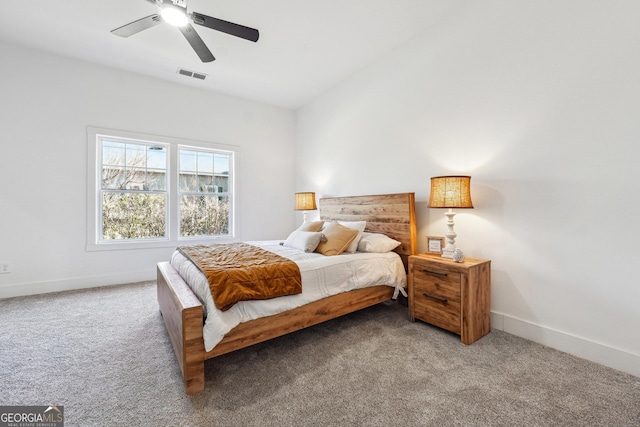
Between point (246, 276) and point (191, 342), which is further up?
point (246, 276)

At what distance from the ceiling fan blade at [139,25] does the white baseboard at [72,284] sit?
299 centimetres

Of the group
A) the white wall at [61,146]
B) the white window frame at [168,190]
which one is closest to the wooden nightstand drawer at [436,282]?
the white window frame at [168,190]

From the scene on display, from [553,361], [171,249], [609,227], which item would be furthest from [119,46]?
[553,361]

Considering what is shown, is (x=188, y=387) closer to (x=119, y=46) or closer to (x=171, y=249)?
(x=171, y=249)

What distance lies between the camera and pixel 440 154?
108 inches

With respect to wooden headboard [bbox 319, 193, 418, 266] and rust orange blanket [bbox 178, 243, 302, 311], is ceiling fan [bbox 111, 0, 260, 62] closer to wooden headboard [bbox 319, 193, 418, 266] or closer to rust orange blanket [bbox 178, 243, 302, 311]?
rust orange blanket [bbox 178, 243, 302, 311]

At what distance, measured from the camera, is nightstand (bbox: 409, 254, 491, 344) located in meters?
2.08

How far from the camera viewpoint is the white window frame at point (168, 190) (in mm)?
3533

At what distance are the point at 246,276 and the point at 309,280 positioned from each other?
53 cm

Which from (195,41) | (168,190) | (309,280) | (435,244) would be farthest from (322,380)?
(168,190)

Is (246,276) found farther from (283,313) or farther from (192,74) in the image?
(192,74)

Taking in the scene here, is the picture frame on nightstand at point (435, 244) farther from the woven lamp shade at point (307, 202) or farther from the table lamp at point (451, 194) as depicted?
the woven lamp shade at point (307, 202)

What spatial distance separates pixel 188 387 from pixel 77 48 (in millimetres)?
4028

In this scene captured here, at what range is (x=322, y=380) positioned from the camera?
65.3 inches
